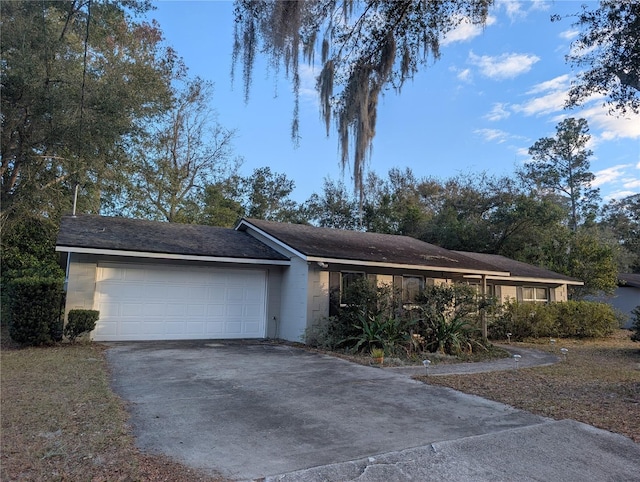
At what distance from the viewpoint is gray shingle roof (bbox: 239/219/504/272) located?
12.5m

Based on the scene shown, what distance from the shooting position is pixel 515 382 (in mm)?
7617

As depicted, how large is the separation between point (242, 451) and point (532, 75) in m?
10.3

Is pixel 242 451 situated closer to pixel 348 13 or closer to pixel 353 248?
pixel 348 13

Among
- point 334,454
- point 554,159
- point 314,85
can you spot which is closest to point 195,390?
point 334,454

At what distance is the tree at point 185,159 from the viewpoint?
78.2 feet

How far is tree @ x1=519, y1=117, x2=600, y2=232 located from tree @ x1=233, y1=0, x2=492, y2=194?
33770 mm

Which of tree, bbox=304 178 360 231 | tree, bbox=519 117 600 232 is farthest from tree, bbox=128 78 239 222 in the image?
tree, bbox=519 117 600 232

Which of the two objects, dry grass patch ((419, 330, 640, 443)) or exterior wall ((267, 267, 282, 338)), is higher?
exterior wall ((267, 267, 282, 338))

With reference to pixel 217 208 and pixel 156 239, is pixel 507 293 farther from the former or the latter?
pixel 217 208

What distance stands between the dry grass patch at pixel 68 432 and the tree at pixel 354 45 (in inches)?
189

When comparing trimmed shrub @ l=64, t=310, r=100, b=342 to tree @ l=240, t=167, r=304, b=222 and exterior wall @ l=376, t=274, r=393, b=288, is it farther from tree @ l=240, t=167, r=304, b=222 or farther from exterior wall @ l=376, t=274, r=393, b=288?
tree @ l=240, t=167, r=304, b=222

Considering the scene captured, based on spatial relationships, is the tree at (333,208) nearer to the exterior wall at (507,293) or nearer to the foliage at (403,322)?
the exterior wall at (507,293)

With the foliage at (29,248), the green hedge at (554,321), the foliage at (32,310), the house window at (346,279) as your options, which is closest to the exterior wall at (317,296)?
the house window at (346,279)

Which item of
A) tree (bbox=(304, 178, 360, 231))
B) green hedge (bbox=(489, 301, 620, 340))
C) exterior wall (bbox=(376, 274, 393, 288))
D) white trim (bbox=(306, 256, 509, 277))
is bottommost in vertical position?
green hedge (bbox=(489, 301, 620, 340))
